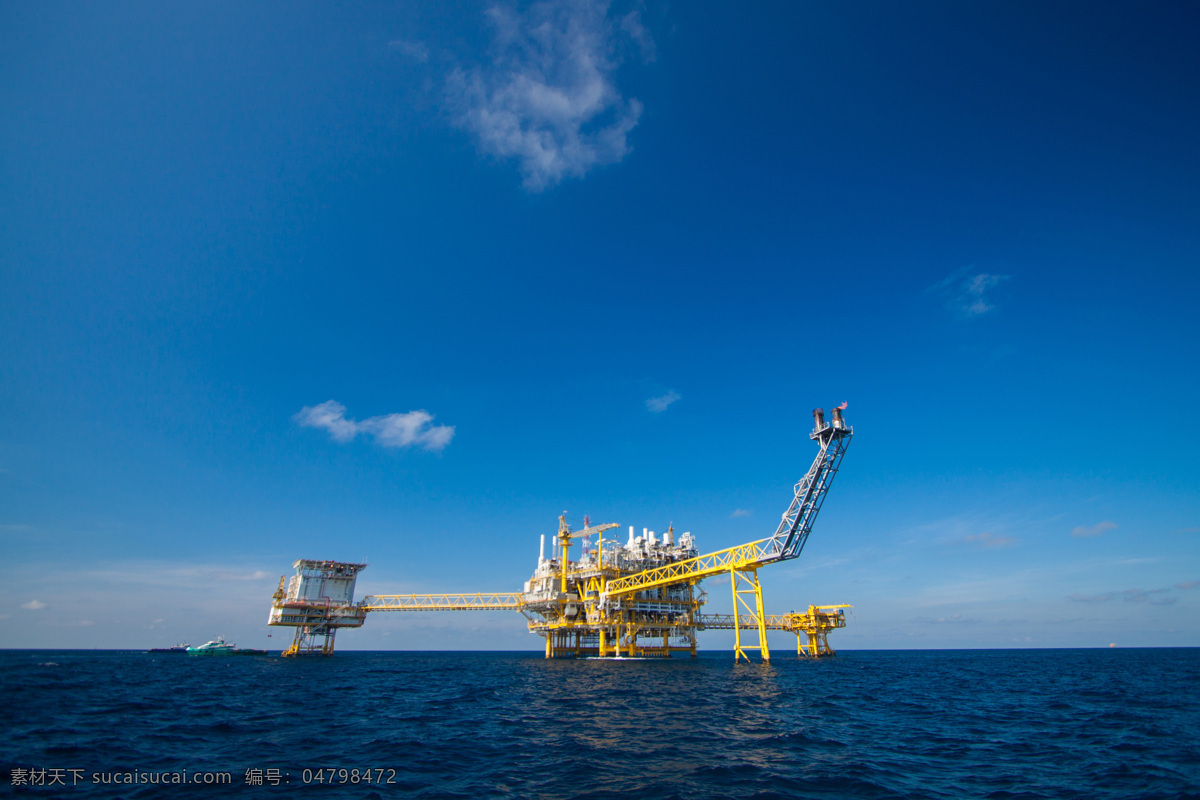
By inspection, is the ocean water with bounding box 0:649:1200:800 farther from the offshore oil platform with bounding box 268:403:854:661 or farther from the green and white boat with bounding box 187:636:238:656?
the green and white boat with bounding box 187:636:238:656

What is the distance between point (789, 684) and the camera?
41719 millimetres

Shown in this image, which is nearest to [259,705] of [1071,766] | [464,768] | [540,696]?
[540,696]

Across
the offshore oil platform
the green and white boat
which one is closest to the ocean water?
the offshore oil platform

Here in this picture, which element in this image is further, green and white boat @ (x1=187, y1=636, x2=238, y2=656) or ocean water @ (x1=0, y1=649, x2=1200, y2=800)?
green and white boat @ (x1=187, y1=636, x2=238, y2=656)

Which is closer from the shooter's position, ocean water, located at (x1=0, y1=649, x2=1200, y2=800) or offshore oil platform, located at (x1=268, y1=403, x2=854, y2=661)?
ocean water, located at (x1=0, y1=649, x2=1200, y2=800)

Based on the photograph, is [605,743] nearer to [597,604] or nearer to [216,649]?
[597,604]

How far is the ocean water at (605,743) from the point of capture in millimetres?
15570

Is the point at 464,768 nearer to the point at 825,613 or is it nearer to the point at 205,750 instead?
the point at 205,750

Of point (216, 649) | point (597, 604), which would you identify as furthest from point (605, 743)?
point (216, 649)

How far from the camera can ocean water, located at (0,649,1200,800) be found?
15570 mm

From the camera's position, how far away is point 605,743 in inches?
821

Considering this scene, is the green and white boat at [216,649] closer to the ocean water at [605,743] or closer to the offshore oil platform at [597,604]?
the offshore oil platform at [597,604]

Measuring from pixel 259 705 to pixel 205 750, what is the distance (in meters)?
14.2

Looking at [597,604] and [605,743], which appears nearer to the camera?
[605,743]
